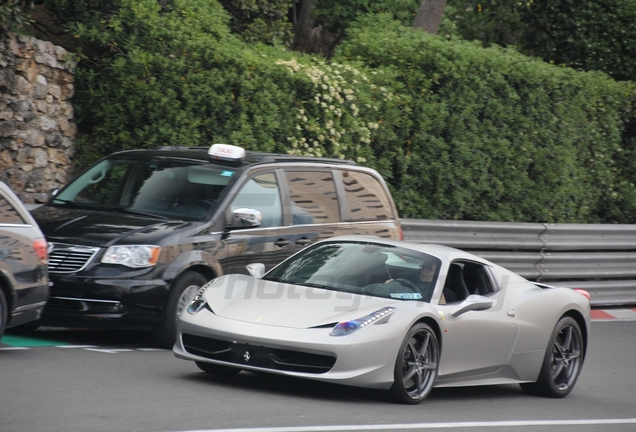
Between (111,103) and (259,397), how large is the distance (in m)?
6.83

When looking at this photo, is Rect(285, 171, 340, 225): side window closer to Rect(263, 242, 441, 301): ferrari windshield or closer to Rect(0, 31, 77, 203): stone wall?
Rect(263, 242, 441, 301): ferrari windshield

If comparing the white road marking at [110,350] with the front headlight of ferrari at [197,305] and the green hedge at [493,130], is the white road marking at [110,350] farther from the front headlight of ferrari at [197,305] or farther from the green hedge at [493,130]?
the green hedge at [493,130]

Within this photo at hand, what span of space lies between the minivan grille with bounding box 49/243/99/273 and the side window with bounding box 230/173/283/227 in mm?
1690

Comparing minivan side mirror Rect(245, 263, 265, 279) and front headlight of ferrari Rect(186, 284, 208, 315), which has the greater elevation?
minivan side mirror Rect(245, 263, 265, 279)

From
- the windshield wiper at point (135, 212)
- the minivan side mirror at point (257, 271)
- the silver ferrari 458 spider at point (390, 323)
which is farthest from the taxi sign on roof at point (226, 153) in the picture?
the minivan side mirror at point (257, 271)

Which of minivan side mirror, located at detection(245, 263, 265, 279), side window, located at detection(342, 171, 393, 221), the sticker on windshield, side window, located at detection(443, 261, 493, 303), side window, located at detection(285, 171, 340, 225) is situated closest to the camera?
the sticker on windshield

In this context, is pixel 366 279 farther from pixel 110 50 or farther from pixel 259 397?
pixel 110 50

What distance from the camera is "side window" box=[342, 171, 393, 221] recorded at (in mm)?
11680

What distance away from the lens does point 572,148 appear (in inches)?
730

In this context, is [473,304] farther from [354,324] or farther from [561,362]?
[561,362]

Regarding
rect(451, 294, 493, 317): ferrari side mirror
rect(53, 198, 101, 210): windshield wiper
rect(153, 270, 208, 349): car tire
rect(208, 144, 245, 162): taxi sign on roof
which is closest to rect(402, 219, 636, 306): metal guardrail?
rect(208, 144, 245, 162): taxi sign on roof

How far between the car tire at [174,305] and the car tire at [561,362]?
3.12m

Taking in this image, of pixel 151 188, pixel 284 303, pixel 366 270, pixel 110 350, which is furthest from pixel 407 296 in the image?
pixel 151 188

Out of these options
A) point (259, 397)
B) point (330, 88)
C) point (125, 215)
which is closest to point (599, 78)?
point (330, 88)
